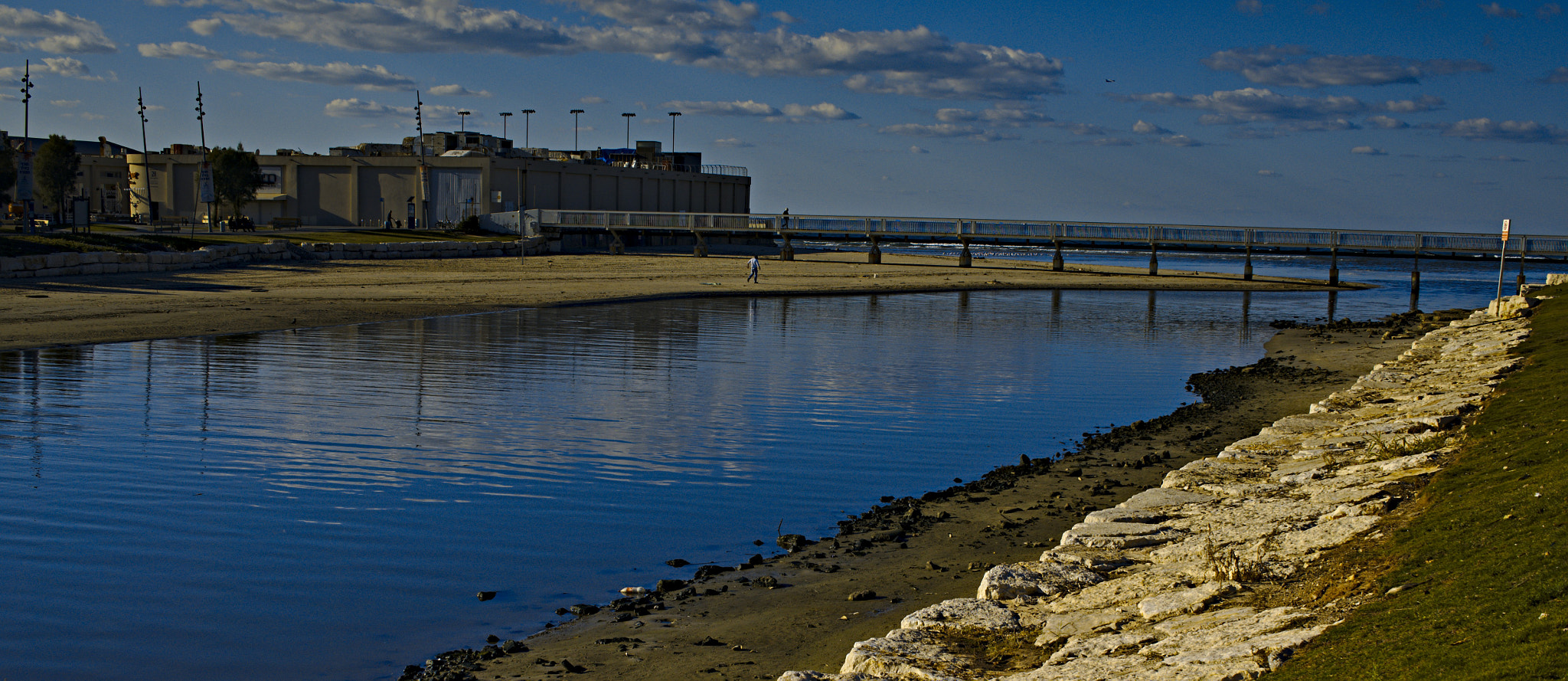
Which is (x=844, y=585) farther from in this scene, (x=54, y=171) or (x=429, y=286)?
(x=54, y=171)

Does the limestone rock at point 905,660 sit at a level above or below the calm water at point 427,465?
above

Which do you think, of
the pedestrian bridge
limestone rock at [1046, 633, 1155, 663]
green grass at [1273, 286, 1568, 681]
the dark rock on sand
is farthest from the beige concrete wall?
limestone rock at [1046, 633, 1155, 663]

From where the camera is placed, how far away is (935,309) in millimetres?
41000

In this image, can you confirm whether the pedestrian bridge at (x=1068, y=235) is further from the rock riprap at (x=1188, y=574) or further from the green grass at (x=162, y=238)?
the rock riprap at (x=1188, y=574)

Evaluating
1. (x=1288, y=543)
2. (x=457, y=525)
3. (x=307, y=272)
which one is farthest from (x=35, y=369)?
(x=307, y=272)

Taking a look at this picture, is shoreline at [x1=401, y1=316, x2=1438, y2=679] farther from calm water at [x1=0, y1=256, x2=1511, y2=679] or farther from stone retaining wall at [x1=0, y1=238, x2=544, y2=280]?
stone retaining wall at [x1=0, y1=238, x2=544, y2=280]

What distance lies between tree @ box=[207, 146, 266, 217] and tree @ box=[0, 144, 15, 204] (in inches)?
475

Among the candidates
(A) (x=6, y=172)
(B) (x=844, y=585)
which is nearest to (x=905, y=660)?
(B) (x=844, y=585)

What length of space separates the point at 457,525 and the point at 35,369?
46.4 feet

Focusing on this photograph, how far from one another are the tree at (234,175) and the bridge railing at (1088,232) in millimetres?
18214

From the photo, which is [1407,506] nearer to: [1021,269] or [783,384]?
[783,384]

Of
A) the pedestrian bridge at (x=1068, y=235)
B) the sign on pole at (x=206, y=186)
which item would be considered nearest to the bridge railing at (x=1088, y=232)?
the pedestrian bridge at (x=1068, y=235)

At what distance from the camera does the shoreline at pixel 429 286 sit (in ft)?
93.0

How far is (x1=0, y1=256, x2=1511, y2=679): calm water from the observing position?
27.3ft
